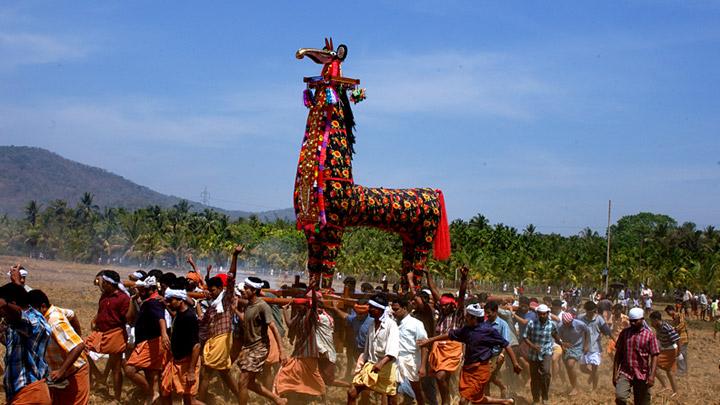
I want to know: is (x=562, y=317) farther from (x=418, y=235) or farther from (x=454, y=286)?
(x=454, y=286)

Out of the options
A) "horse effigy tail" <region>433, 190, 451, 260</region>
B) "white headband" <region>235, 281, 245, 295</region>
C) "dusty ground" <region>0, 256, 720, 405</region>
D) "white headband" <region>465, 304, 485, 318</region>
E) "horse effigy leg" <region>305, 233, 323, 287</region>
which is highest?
"horse effigy tail" <region>433, 190, 451, 260</region>

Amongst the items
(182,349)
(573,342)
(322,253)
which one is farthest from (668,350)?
(182,349)

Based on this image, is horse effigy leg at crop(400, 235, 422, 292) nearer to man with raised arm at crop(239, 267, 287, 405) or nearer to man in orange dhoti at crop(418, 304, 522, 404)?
man in orange dhoti at crop(418, 304, 522, 404)

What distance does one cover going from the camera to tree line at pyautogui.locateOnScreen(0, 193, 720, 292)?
54.2 m

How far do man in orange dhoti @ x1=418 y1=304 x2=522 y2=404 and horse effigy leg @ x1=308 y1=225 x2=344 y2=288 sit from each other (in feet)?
12.1

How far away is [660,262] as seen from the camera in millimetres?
54562

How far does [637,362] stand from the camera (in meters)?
10.3

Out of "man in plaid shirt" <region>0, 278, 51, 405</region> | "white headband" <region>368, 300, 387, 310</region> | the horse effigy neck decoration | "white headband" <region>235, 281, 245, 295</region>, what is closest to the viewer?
"man in plaid shirt" <region>0, 278, 51, 405</region>

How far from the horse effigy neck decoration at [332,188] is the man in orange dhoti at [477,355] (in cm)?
377

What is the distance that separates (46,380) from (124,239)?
190 feet

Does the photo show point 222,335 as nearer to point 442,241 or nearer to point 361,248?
point 442,241

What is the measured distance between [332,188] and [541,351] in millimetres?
3963

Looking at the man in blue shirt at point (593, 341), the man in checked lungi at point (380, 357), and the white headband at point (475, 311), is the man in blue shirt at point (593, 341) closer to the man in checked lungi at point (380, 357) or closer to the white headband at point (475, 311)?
the white headband at point (475, 311)

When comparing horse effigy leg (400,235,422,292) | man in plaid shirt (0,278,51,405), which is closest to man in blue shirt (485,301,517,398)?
horse effigy leg (400,235,422,292)
